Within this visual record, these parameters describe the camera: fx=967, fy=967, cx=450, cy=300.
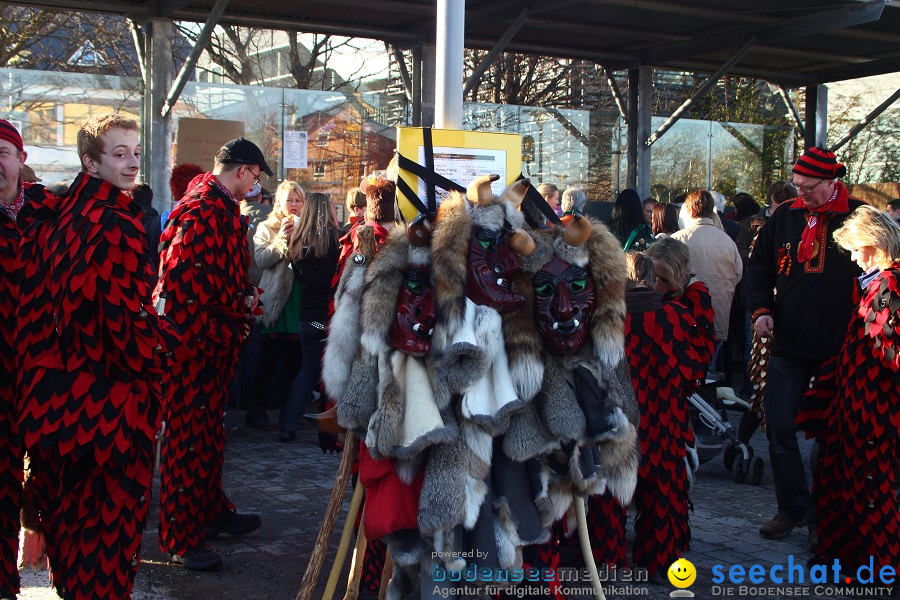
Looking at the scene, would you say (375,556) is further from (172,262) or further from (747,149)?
(747,149)

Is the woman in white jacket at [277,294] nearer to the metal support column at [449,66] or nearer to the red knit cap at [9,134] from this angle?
the red knit cap at [9,134]

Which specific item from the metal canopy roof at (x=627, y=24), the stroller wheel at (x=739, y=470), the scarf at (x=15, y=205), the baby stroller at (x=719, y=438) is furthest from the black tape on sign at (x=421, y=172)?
the metal canopy roof at (x=627, y=24)

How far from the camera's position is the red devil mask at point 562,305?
12.4 ft

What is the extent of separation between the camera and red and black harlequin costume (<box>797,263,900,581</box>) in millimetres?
4812

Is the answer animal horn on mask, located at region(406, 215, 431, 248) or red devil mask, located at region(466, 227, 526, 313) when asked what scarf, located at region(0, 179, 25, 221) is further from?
red devil mask, located at region(466, 227, 526, 313)

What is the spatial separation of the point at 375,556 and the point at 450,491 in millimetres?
1130

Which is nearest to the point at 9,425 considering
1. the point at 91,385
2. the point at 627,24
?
the point at 91,385

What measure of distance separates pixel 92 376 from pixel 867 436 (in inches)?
146

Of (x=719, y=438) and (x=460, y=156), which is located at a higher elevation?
(x=460, y=156)

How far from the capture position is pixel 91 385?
3.71m

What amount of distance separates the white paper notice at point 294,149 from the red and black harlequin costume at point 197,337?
675 cm

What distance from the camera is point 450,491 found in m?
3.60

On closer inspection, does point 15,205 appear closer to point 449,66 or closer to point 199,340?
point 199,340

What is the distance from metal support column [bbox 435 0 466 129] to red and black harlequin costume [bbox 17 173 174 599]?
1.44 metres
